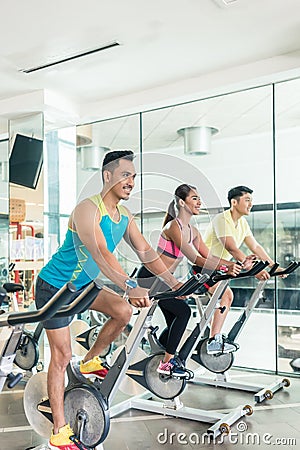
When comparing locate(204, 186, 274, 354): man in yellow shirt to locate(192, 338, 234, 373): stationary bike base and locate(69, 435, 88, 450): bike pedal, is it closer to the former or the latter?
locate(192, 338, 234, 373): stationary bike base

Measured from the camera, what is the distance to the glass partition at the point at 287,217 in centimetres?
477

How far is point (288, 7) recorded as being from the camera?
11.3 ft

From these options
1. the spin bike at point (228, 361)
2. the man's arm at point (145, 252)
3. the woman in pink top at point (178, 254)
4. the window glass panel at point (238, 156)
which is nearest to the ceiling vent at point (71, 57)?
the window glass panel at point (238, 156)

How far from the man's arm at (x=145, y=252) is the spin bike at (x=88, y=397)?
22 centimetres

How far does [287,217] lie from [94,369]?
257 cm

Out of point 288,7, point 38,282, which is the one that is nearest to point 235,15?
point 288,7

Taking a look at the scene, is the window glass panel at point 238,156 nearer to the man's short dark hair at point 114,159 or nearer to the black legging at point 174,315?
the black legging at point 174,315

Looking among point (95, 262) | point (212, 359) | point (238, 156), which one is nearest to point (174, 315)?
point (212, 359)

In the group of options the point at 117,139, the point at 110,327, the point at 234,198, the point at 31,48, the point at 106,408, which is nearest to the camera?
the point at 106,408

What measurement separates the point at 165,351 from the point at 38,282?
1.21 metres

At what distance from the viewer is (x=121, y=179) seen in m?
2.74

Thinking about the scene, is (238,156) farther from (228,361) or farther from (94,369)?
(94,369)

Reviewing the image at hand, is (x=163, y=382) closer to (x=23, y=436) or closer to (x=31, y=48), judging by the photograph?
(x=23, y=436)

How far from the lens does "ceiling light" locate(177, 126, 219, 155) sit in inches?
210
